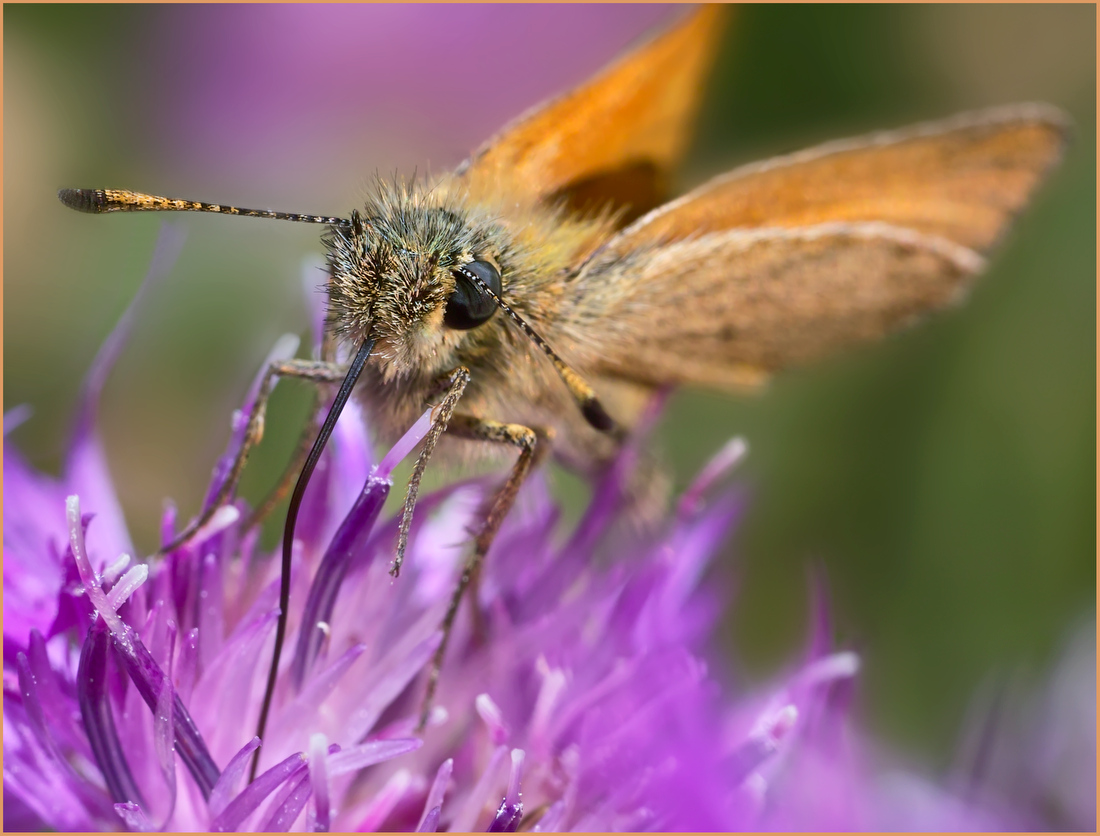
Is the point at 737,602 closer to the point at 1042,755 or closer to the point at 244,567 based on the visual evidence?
the point at 1042,755

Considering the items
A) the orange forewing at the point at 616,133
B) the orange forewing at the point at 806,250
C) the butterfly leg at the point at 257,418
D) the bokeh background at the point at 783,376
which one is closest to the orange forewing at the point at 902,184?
the orange forewing at the point at 806,250

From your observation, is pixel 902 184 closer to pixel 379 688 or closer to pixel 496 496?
pixel 496 496

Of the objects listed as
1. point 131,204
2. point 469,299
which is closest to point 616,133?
point 469,299

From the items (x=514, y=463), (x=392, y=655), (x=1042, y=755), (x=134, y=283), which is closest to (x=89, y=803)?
(x=392, y=655)

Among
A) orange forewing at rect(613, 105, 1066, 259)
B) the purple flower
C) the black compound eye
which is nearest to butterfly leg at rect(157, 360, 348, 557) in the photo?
the purple flower

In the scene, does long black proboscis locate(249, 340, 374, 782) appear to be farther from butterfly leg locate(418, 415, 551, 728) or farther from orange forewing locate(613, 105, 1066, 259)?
orange forewing locate(613, 105, 1066, 259)

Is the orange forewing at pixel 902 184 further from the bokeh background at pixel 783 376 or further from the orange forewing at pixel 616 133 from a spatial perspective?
the bokeh background at pixel 783 376
